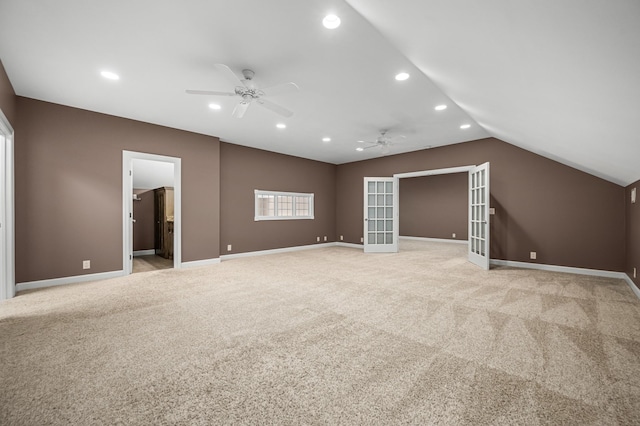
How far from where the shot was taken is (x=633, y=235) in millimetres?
3832

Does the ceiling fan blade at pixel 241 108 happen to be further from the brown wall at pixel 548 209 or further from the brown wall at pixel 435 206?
the brown wall at pixel 435 206

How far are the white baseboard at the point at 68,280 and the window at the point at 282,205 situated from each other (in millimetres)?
3107

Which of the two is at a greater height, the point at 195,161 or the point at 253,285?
the point at 195,161

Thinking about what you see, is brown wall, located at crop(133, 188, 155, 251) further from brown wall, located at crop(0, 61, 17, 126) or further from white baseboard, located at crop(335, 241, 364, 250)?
white baseboard, located at crop(335, 241, 364, 250)

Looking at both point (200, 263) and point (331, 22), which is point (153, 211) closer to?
point (200, 263)

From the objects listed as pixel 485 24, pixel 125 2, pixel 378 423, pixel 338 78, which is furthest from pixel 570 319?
pixel 125 2

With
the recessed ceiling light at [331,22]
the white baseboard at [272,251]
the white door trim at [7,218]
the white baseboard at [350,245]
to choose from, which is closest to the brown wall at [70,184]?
the white door trim at [7,218]

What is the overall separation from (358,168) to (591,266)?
5554 millimetres

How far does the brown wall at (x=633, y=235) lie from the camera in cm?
355

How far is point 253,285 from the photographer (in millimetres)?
3922

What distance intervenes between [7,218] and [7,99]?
146 centimetres

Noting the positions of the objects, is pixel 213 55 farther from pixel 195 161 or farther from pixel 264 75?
pixel 195 161

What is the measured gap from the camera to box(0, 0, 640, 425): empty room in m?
1.56

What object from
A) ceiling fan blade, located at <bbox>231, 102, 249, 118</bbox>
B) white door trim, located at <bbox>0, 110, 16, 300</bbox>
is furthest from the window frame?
white door trim, located at <bbox>0, 110, 16, 300</bbox>
